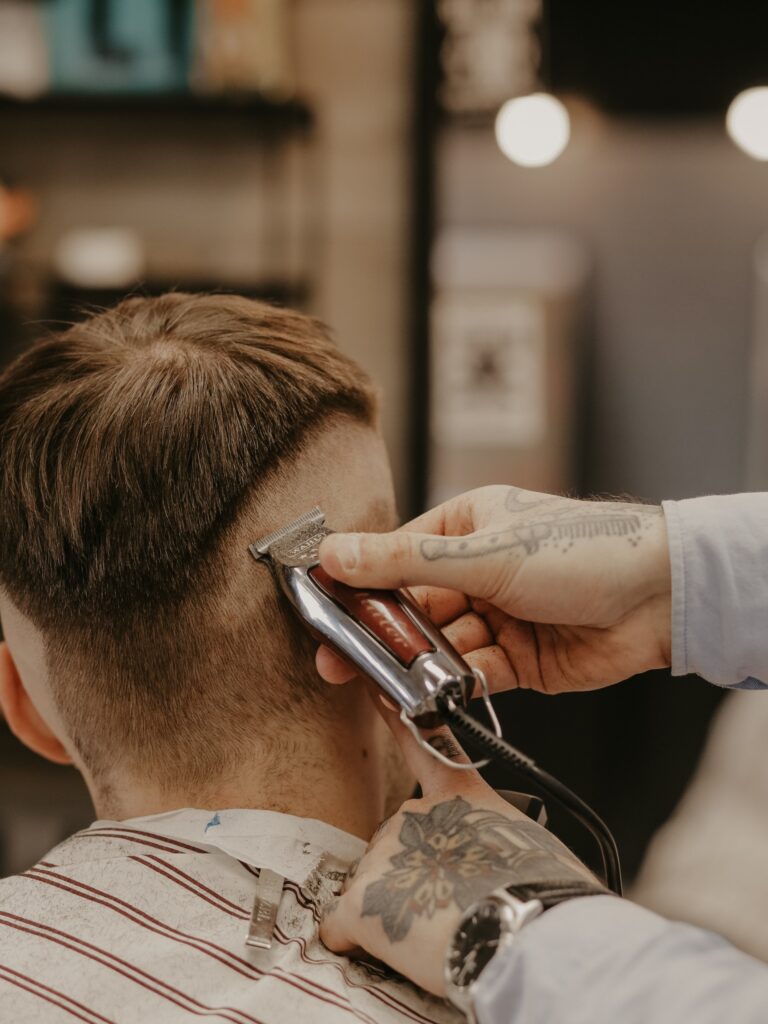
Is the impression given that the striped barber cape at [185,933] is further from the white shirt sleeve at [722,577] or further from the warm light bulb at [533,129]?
the warm light bulb at [533,129]

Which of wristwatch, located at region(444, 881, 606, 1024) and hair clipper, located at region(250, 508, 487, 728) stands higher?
hair clipper, located at region(250, 508, 487, 728)

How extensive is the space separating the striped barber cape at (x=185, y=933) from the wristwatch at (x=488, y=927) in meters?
0.11

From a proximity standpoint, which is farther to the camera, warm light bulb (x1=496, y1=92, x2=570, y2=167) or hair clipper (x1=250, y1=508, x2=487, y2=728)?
warm light bulb (x1=496, y1=92, x2=570, y2=167)

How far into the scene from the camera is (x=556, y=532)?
0.93 metres

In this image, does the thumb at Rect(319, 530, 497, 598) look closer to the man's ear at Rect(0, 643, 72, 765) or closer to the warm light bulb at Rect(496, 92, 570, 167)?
the man's ear at Rect(0, 643, 72, 765)

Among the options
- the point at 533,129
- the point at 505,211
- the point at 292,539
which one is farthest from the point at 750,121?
the point at 292,539

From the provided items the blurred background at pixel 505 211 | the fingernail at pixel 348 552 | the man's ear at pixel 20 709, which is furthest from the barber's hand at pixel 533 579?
the blurred background at pixel 505 211

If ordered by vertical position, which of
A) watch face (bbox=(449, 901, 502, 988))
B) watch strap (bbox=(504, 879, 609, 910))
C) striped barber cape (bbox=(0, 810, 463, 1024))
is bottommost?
striped barber cape (bbox=(0, 810, 463, 1024))

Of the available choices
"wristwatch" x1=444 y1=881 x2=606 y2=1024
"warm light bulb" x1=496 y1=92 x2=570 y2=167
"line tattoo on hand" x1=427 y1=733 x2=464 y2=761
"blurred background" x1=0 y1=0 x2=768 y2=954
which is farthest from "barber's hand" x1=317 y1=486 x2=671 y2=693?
"warm light bulb" x1=496 y1=92 x2=570 y2=167

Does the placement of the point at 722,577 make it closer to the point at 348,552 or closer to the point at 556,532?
the point at 556,532

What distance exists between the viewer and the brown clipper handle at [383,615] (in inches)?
33.1

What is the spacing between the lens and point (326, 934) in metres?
0.86

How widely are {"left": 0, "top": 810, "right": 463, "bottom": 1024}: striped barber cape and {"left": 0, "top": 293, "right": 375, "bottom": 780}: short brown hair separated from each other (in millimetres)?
86

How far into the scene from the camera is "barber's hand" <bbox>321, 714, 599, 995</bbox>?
772 millimetres
